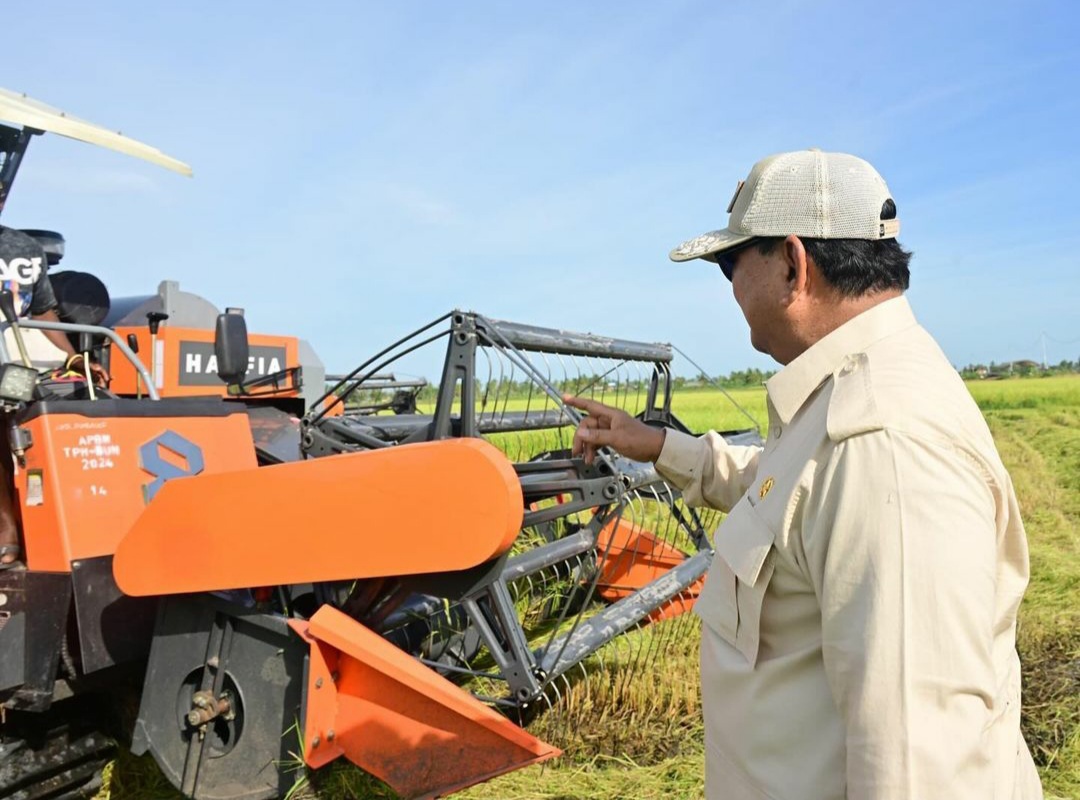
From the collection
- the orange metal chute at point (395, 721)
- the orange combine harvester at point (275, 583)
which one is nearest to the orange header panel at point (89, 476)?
the orange combine harvester at point (275, 583)

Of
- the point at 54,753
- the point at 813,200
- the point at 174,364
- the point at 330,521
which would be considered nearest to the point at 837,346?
the point at 813,200

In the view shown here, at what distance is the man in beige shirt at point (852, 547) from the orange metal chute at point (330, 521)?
775 millimetres

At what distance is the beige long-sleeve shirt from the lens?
3.84 feet

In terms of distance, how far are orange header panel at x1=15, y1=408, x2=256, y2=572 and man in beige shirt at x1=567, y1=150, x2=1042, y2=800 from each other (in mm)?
1984

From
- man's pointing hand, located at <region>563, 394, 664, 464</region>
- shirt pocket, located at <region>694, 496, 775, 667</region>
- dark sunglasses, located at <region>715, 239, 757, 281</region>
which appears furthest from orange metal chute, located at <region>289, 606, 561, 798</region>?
dark sunglasses, located at <region>715, 239, 757, 281</region>

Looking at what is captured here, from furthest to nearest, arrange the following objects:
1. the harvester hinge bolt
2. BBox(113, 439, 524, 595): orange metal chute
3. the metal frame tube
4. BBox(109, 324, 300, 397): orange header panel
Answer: BBox(109, 324, 300, 397): orange header panel
the metal frame tube
the harvester hinge bolt
BBox(113, 439, 524, 595): orange metal chute

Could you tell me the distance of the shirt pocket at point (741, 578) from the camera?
1.42 m

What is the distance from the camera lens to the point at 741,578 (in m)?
1.44

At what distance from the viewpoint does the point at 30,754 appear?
3.01 metres

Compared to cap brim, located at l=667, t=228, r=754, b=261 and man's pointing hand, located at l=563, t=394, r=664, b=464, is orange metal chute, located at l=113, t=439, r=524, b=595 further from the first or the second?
cap brim, located at l=667, t=228, r=754, b=261

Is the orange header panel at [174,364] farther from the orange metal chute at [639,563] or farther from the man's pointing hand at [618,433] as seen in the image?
the man's pointing hand at [618,433]

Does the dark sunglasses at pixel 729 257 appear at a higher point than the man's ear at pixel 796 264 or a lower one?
higher

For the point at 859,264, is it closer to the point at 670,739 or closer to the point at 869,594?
the point at 869,594

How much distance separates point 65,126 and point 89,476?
207 centimetres
